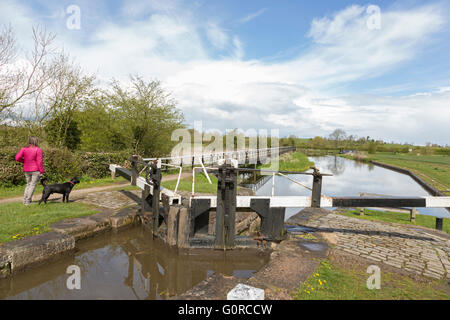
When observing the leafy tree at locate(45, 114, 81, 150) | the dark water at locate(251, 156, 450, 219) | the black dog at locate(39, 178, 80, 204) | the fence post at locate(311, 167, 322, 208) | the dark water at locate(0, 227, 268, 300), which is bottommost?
the dark water at locate(251, 156, 450, 219)

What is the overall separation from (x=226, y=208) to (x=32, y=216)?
4373 millimetres

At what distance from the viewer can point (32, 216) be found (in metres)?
5.35

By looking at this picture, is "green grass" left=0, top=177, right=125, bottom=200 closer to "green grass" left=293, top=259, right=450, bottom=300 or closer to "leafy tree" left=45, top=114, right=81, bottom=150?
"leafy tree" left=45, top=114, right=81, bottom=150

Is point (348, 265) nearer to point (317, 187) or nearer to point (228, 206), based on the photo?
point (317, 187)

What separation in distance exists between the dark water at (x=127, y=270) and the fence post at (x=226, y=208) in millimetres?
259

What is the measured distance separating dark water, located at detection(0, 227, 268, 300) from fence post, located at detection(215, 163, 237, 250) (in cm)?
26

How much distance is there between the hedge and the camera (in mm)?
8648

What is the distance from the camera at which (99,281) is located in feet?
12.7

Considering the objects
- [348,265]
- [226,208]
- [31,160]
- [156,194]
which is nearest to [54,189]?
[31,160]

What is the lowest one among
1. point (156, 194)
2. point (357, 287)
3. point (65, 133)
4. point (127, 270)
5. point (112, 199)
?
point (127, 270)

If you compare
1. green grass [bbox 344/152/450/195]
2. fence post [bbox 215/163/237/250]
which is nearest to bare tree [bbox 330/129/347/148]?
green grass [bbox 344/152/450/195]

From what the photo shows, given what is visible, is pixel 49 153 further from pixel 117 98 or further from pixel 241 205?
pixel 241 205
